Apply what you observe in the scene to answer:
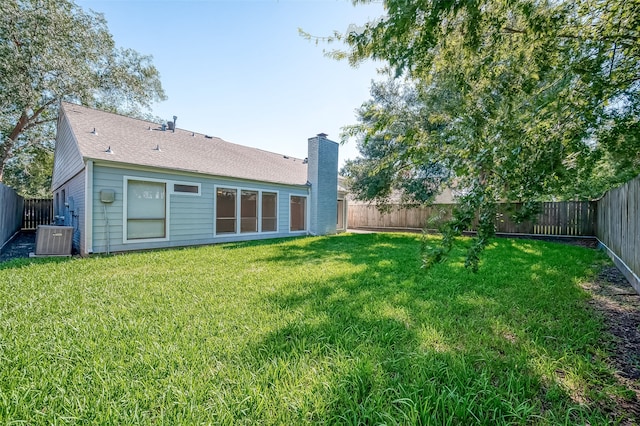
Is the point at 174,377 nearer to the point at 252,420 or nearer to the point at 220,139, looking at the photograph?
the point at 252,420

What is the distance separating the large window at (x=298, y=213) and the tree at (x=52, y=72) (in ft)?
38.8

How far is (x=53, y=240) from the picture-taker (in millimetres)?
6680

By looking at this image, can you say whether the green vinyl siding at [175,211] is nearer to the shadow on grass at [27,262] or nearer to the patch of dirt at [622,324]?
the shadow on grass at [27,262]

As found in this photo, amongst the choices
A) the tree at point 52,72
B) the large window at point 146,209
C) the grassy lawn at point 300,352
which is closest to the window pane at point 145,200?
the large window at point 146,209

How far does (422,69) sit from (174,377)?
10.3ft

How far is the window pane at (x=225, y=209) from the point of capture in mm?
9914

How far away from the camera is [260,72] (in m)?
9.23

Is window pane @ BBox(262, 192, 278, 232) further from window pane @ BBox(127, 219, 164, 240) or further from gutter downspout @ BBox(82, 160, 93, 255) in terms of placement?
gutter downspout @ BBox(82, 160, 93, 255)

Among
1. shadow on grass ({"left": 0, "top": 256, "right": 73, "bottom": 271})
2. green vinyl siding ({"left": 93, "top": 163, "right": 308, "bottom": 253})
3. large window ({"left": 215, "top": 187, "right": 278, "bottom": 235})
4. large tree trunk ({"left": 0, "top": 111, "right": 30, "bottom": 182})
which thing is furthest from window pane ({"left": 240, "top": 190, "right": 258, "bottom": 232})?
large tree trunk ({"left": 0, "top": 111, "right": 30, "bottom": 182})

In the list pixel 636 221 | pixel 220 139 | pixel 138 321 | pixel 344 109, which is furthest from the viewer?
pixel 220 139

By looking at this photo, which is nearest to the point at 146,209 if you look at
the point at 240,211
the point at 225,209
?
the point at 240,211

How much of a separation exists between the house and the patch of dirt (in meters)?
8.82

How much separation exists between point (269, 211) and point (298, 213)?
51.9 inches

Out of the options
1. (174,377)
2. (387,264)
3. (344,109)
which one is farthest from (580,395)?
(344,109)
